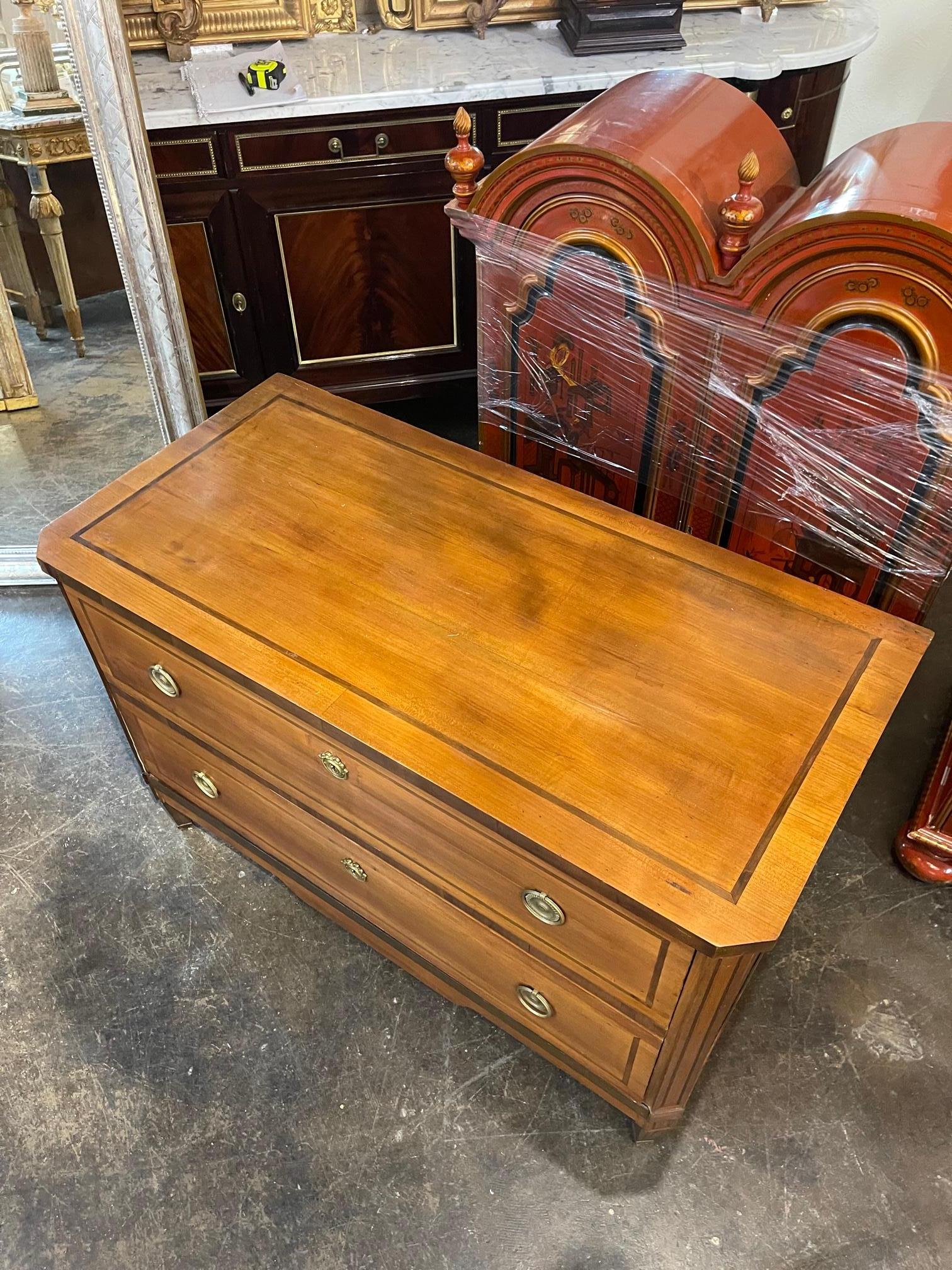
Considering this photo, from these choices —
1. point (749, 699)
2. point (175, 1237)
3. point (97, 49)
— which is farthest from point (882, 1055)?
point (97, 49)

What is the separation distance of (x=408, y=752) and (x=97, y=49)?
1.36 m

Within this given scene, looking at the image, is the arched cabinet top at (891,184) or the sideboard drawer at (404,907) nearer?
the arched cabinet top at (891,184)

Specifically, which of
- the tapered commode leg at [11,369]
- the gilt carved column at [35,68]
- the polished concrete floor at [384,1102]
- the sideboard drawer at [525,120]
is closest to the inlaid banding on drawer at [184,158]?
the gilt carved column at [35,68]

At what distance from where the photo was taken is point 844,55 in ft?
7.25

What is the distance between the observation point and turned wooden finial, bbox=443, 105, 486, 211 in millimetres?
1431

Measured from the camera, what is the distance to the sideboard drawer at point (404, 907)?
4.29 ft

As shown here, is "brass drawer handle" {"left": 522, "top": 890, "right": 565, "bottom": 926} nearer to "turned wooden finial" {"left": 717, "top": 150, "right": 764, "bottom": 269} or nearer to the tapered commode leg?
"turned wooden finial" {"left": 717, "top": 150, "right": 764, "bottom": 269}

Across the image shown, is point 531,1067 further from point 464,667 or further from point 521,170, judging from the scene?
point 521,170

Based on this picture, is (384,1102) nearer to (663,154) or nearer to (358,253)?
(663,154)

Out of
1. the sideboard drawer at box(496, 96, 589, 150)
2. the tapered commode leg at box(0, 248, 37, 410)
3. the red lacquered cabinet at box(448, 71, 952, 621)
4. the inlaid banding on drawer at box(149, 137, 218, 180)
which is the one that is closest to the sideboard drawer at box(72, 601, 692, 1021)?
the red lacquered cabinet at box(448, 71, 952, 621)

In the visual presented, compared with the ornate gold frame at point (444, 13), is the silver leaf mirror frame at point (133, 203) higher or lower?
lower

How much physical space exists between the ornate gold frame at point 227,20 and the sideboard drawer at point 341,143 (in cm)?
38

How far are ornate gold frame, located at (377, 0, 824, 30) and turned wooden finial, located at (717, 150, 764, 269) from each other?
1.39m

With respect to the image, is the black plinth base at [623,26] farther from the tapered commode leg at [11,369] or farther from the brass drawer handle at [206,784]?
the brass drawer handle at [206,784]
